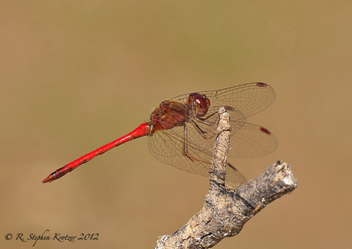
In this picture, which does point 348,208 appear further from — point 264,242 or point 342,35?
point 342,35

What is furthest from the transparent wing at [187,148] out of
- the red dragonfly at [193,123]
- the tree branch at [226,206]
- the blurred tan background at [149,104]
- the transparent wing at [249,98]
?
the blurred tan background at [149,104]

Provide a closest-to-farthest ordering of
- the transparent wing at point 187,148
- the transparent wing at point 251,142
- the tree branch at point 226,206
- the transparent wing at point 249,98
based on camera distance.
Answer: the tree branch at point 226,206 < the transparent wing at point 187,148 < the transparent wing at point 249,98 < the transparent wing at point 251,142

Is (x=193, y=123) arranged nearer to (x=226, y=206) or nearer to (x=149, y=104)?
(x=226, y=206)

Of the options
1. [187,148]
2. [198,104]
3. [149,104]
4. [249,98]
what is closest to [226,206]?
[187,148]

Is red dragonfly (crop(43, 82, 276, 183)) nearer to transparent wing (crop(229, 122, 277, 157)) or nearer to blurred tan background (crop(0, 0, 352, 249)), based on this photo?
transparent wing (crop(229, 122, 277, 157))

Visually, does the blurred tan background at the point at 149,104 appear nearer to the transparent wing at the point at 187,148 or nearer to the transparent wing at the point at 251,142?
the transparent wing at the point at 251,142

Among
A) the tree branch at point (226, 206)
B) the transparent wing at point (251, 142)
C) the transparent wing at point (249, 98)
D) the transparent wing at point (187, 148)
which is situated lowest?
the tree branch at point (226, 206)

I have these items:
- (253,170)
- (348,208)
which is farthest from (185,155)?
(348,208)
